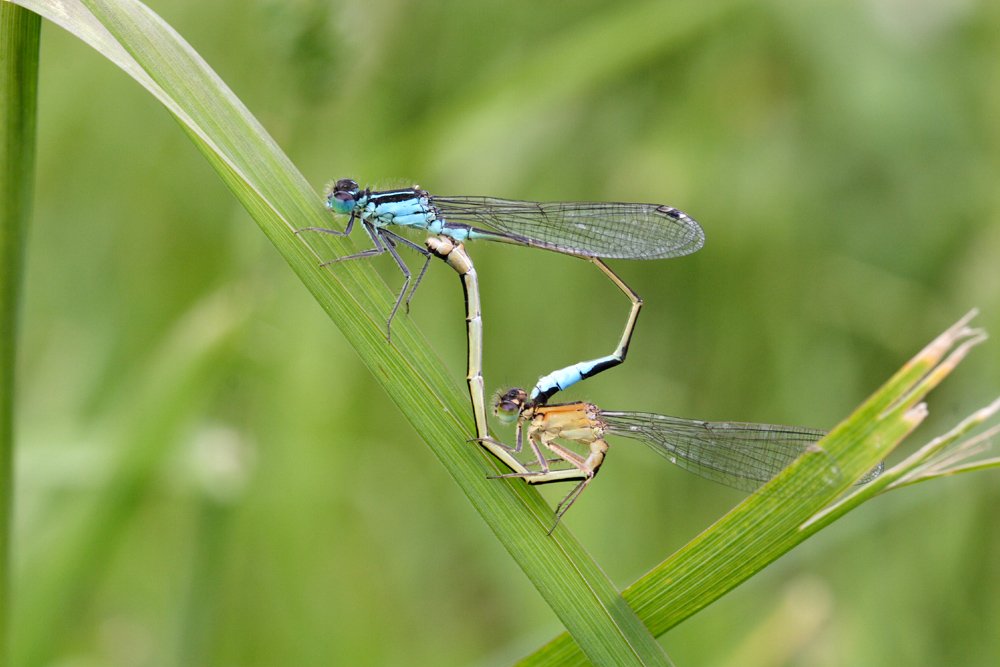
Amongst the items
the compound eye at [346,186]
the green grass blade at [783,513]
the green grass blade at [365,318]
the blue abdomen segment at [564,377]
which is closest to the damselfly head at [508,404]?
the blue abdomen segment at [564,377]

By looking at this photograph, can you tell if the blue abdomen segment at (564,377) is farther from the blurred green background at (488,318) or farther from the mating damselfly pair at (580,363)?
the blurred green background at (488,318)

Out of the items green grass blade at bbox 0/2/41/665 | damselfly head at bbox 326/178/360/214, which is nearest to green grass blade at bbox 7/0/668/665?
green grass blade at bbox 0/2/41/665

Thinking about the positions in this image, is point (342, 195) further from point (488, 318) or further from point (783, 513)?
point (488, 318)

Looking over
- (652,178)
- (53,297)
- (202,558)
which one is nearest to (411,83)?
(652,178)

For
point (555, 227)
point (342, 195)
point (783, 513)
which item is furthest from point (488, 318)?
point (783, 513)

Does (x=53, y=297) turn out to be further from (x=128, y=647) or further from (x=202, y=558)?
(x=202, y=558)
